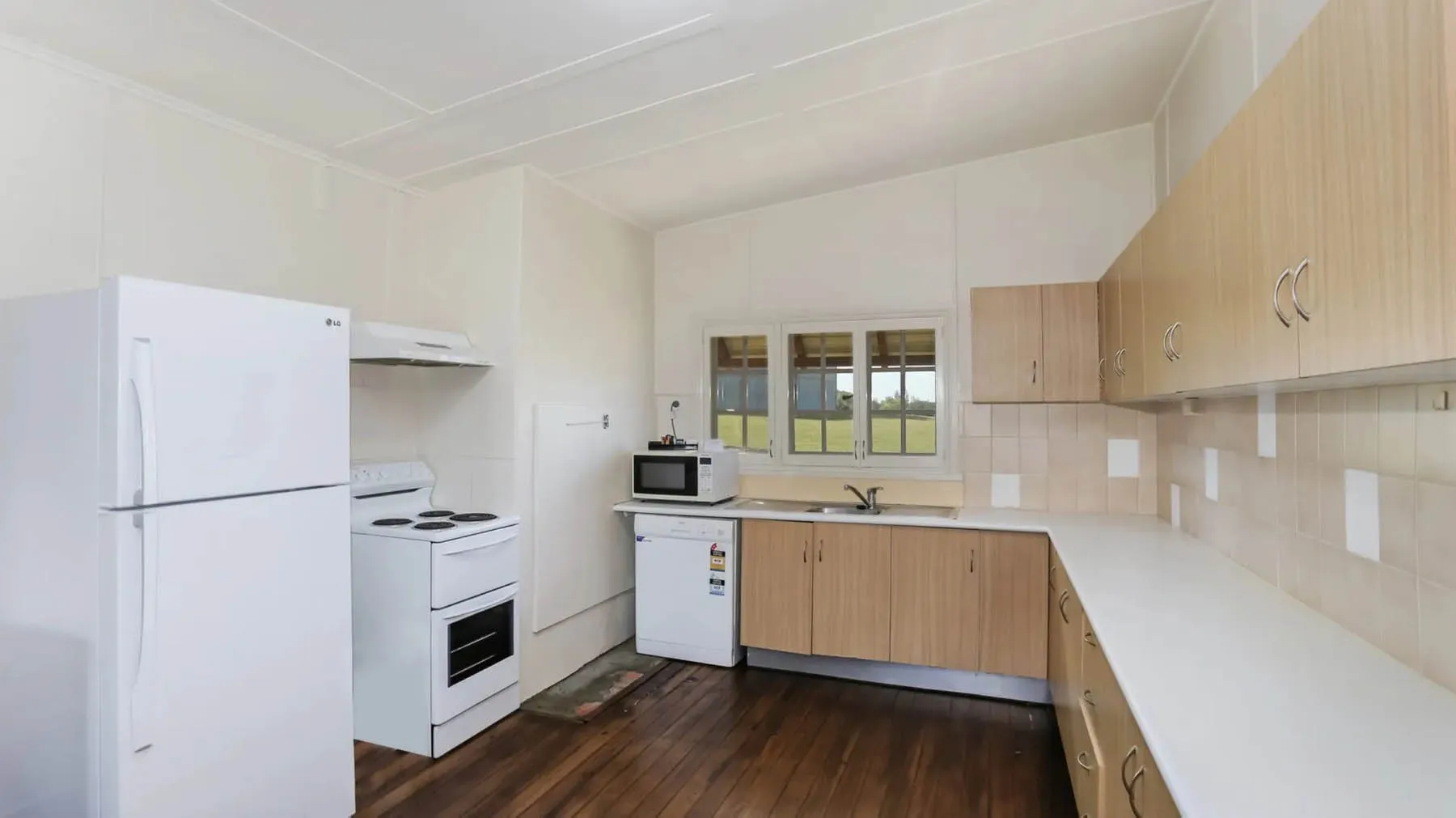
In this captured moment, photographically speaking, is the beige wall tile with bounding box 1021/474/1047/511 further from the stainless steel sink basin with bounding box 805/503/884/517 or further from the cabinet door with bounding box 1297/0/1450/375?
the cabinet door with bounding box 1297/0/1450/375

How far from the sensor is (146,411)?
6.45 feet

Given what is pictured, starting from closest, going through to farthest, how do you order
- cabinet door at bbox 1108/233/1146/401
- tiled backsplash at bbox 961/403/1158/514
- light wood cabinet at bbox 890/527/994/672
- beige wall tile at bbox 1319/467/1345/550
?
beige wall tile at bbox 1319/467/1345/550 → cabinet door at bbox 1108/233/1146/401 → light wood cabinet at bbox 890/527/994/672 → tiled backsplash at bbox 961/403/1158/514

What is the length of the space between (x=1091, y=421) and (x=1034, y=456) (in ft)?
1.12

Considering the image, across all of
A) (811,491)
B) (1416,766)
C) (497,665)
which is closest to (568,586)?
(497,665)

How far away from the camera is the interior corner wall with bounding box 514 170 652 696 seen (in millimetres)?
3635

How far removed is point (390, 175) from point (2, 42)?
1.50 meters

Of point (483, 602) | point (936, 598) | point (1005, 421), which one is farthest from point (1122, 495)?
point (483, 602)

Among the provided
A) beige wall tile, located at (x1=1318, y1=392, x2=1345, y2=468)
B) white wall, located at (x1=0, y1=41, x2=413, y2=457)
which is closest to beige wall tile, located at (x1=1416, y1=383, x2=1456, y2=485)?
beige wall tile, located at (x1=1318, y1=392, x2=1345, y2=468)

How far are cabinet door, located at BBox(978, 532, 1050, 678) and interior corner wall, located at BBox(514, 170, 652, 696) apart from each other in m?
2.12

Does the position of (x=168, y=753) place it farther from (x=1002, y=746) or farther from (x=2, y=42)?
(x=1002, y=746)

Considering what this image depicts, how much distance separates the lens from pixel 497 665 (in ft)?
11.0

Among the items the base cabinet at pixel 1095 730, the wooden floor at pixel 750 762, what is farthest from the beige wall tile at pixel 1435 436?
the wooden floor at pixel 750 762

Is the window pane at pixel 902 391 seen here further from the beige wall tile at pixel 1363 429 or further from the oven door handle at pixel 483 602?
the beige wall tile at pixel 1363 429

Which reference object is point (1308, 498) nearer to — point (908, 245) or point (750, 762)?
point (750, 762)
